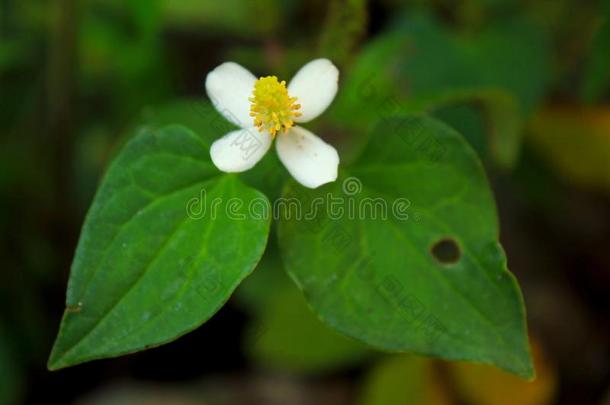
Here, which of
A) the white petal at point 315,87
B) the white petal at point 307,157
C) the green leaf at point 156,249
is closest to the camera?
the green leaf at point 156,249

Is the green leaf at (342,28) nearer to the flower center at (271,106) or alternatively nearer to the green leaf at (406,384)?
the flower center at (271,106)

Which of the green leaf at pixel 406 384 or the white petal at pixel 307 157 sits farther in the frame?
the green leaf at pixel 406 384

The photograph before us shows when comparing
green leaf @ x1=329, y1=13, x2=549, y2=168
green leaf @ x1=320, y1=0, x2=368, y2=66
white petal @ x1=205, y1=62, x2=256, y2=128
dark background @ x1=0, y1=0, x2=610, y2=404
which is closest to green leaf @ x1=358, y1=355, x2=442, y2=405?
dark background @ x1=0, y1=0, x2=610, y2=404

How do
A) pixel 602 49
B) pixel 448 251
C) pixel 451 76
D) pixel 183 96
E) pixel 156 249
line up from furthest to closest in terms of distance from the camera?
pixel 183 96, pixel 451 76, pixel 602 49, pixel 448 251, pixel 156 249

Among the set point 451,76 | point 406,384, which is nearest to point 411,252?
point 406,384

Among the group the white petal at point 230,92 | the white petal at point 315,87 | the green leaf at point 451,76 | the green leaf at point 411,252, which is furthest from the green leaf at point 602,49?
the white petal at point 230,92

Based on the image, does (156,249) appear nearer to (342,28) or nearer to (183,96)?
(342,28)

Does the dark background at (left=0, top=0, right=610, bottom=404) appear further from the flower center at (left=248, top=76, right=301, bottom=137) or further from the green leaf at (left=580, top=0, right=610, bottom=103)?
the flower center at (left=248, top=76, right=301, bottom=137)

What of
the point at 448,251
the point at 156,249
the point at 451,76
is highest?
the point at 156,249
